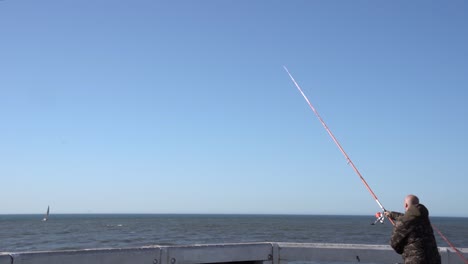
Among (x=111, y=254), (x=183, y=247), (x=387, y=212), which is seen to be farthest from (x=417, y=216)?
(x=111, y=254)

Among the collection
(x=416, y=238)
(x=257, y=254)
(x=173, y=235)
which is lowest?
(x=173, y=235)

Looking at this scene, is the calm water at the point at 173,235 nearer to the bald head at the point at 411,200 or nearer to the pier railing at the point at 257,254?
the pier railing at the point at 257,254

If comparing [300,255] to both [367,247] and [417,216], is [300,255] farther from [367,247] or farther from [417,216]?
[417,216]

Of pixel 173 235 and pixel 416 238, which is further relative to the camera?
pixel 173 235

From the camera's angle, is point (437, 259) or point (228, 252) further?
point (228, 252)

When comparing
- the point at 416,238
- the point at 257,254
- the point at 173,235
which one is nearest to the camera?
the point at 416,238

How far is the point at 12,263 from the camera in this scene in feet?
14.6

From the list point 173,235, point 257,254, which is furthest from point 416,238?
point 173,235

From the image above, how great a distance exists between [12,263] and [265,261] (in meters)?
2.57

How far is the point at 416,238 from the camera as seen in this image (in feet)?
15.7

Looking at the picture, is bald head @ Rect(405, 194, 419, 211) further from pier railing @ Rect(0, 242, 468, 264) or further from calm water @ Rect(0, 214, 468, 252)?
calm water @ Rect(0, 214, 468, 252)

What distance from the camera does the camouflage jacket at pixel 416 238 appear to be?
4.77m

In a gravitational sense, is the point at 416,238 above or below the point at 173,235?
above

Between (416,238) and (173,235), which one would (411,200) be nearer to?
(416,238)
